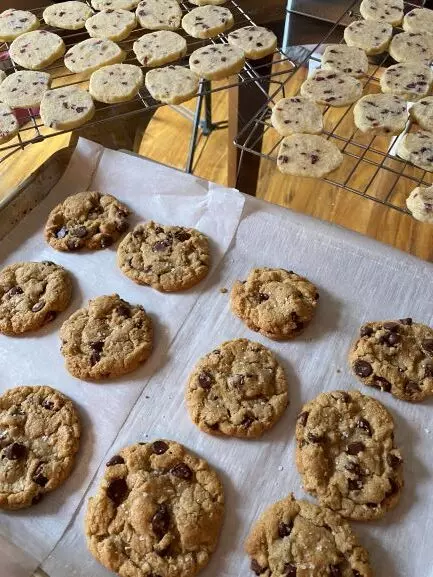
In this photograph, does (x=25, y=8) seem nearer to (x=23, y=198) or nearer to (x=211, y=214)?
(x=23, y=198)

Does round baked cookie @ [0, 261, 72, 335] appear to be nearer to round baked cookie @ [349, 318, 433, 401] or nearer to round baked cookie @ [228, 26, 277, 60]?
round baked cookie @ [349, 318, 433, 401]

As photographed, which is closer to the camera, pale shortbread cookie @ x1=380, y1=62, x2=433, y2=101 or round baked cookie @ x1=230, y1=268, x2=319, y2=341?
round baked cookie @ x1=230, y1=268, x2=319, y2=341

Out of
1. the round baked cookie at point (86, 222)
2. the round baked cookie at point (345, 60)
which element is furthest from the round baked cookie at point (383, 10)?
the round baked cookie at point (86, 222)

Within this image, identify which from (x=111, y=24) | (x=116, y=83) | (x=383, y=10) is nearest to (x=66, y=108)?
(x=116, y=83)

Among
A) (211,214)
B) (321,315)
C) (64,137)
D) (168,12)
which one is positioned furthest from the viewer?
(64,137)

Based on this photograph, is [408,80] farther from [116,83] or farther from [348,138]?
[116,83]

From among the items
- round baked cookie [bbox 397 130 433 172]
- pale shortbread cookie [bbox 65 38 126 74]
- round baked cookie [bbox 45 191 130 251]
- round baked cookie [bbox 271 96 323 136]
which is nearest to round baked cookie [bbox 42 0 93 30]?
pale shortbread cookie [bbox 65 38 126 74]


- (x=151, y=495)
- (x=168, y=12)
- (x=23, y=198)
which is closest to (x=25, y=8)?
(x=168, y=12)
